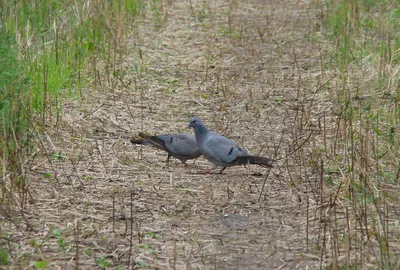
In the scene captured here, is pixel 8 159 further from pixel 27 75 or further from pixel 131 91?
pixel 131 91

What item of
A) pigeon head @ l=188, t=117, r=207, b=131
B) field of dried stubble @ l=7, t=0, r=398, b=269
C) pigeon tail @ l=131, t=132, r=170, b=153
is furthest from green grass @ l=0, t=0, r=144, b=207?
pigeon head @ l=188, t=117, r=207, b=131

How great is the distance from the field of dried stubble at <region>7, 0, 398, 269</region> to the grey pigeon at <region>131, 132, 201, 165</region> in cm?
13

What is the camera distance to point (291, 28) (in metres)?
11.4

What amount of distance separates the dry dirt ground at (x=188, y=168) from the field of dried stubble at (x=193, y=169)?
1 centimetres

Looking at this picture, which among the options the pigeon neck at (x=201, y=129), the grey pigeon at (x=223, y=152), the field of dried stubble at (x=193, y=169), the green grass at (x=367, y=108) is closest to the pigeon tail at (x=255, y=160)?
the grey pigeon at (x=223, y=152)

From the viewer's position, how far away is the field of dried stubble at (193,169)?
4.70m

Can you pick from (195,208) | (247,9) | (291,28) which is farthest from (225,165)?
(247,9)

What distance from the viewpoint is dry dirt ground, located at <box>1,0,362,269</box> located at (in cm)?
469

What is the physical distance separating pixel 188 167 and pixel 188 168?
0.05 m

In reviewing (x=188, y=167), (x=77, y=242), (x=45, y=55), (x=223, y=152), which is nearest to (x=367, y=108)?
(x=188, y=167)

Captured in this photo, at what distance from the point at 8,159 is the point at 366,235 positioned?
2.31 metres

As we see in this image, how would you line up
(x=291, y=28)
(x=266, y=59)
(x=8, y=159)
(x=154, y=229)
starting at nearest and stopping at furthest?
(x=154, y=229), (x=8, y=159), (x=266, y=59), (x=291, y=28)

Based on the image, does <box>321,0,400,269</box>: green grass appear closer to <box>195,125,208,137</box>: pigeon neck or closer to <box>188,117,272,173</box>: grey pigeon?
<box>188,117,272,173</box>: grey pigeon

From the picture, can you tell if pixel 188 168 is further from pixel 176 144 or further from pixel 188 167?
pixel 176 144
